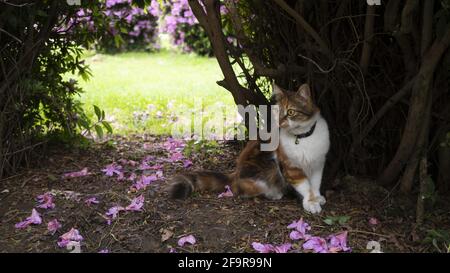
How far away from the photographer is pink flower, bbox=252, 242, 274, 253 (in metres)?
2.86

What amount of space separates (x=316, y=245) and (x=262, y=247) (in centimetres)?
30

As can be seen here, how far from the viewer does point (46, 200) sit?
11.4ft

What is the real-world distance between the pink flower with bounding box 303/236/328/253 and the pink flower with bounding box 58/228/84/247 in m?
1.31

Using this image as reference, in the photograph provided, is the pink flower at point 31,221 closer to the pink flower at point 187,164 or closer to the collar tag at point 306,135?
the pink flower at point 187,164

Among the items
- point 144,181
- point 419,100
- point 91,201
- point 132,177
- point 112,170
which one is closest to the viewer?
point 419,100

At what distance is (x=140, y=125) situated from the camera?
5.73 metres

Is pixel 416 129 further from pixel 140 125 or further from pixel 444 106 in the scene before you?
pixel 140 125

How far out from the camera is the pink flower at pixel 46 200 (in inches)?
135

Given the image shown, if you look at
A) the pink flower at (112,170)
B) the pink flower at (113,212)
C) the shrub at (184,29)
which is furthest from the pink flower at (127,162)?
the shrub at (184,29)

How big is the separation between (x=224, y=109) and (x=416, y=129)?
3202 millimetres

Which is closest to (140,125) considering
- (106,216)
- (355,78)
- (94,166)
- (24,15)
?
(94,166)

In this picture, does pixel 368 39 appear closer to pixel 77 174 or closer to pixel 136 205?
pixel 136 205

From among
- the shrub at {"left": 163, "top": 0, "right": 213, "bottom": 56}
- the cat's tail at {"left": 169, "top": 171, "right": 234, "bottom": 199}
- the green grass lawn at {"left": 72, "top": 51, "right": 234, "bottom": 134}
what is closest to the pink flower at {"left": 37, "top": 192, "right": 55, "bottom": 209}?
the cat's tail at {"left": 169, "top": 171, "right": 234, "bottom": 199}

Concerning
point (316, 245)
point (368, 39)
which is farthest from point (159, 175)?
point (368, 39)
